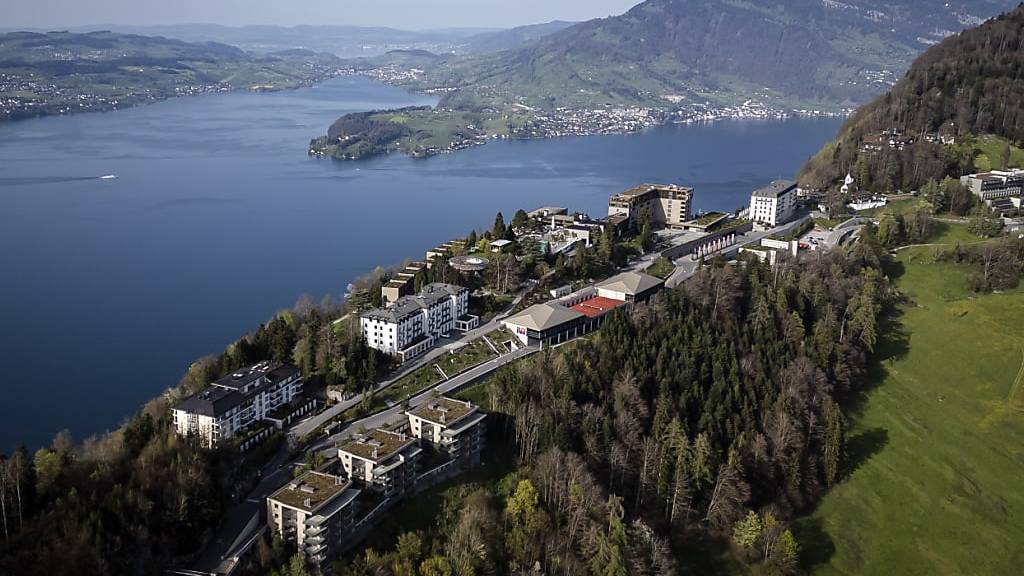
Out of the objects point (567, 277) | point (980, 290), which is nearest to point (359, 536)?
point (567, 277)

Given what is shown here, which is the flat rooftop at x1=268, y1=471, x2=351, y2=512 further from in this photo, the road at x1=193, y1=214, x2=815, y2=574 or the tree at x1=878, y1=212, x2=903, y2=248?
the tree at x1=878, y1=212, x2=903, y2=248

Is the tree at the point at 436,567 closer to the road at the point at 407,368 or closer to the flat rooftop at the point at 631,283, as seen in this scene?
the road at the point at 407,368

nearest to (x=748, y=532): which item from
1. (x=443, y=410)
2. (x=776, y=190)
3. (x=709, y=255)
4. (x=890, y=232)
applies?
(x=443, y=410)

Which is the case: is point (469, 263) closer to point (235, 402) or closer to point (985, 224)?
point (235, 402)

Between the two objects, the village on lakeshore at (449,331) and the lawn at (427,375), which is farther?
the lawn at (427,375)

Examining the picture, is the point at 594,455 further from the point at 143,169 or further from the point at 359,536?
the point at 143,169

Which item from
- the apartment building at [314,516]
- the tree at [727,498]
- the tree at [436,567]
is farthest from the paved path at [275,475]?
the tree at [727,498]
